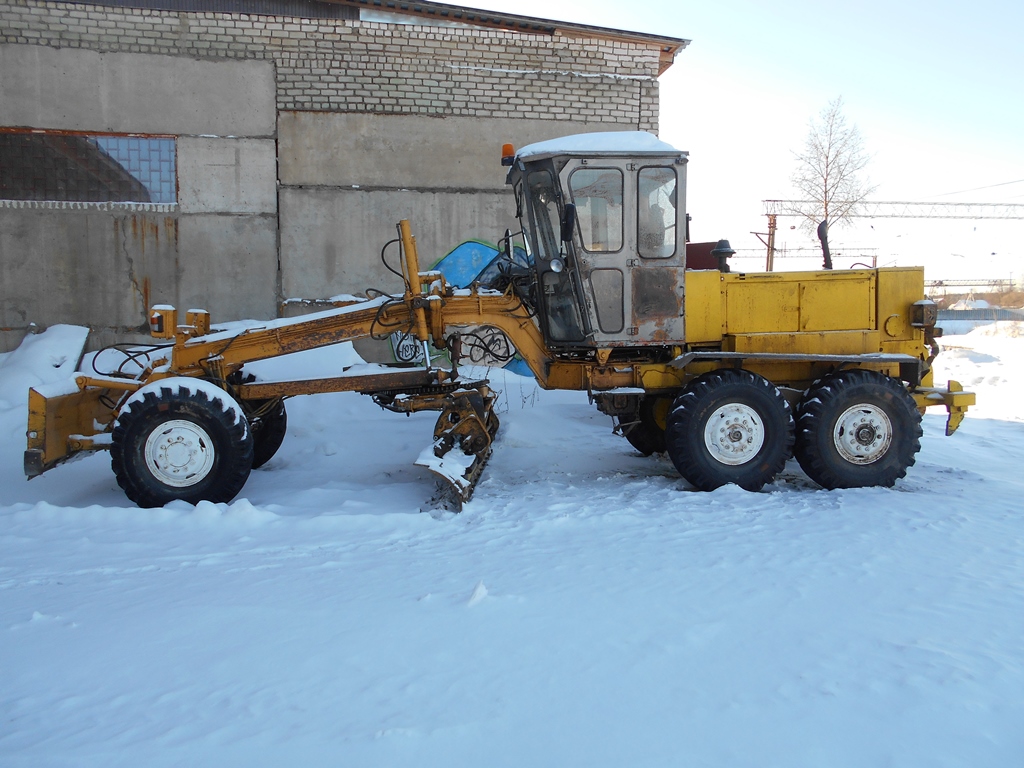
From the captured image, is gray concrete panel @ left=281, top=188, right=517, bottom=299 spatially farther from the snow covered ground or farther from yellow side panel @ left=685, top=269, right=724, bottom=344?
the snow covered ground

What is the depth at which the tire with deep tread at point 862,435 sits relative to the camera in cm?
588

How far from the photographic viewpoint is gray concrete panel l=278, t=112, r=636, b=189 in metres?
10.9

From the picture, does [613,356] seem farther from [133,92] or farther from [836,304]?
[133,92]

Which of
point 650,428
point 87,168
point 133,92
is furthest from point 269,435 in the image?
point 133,92

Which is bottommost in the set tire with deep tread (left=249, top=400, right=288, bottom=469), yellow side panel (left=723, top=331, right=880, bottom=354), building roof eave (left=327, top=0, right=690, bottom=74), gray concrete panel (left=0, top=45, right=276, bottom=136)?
tire with deep tread (left=249, top=400, right=288, bottom=469)

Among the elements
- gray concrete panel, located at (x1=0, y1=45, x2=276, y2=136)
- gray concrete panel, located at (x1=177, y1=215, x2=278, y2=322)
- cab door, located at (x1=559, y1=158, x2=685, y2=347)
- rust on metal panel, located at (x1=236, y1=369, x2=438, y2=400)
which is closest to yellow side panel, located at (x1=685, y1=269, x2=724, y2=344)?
cab door, located at (x1=559, y1=158, x2=685, y2=347)

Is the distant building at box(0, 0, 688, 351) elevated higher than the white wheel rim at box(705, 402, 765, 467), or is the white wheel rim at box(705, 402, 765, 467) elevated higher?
the distant building at box(0, 0, 688, 351)

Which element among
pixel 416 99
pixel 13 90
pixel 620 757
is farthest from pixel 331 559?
pixel 13 90

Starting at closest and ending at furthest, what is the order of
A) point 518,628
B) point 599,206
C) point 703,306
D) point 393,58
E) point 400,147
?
point 518,628 < point 599,206 < point 703,306 < point 393,58 < point 400,147

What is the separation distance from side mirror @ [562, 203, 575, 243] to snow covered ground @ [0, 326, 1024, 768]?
2.08 m

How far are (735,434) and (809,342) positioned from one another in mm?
1122

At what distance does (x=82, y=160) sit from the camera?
10.5 metres

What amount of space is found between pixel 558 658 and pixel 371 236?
30.0 ft

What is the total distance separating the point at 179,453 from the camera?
5457 millimetres
